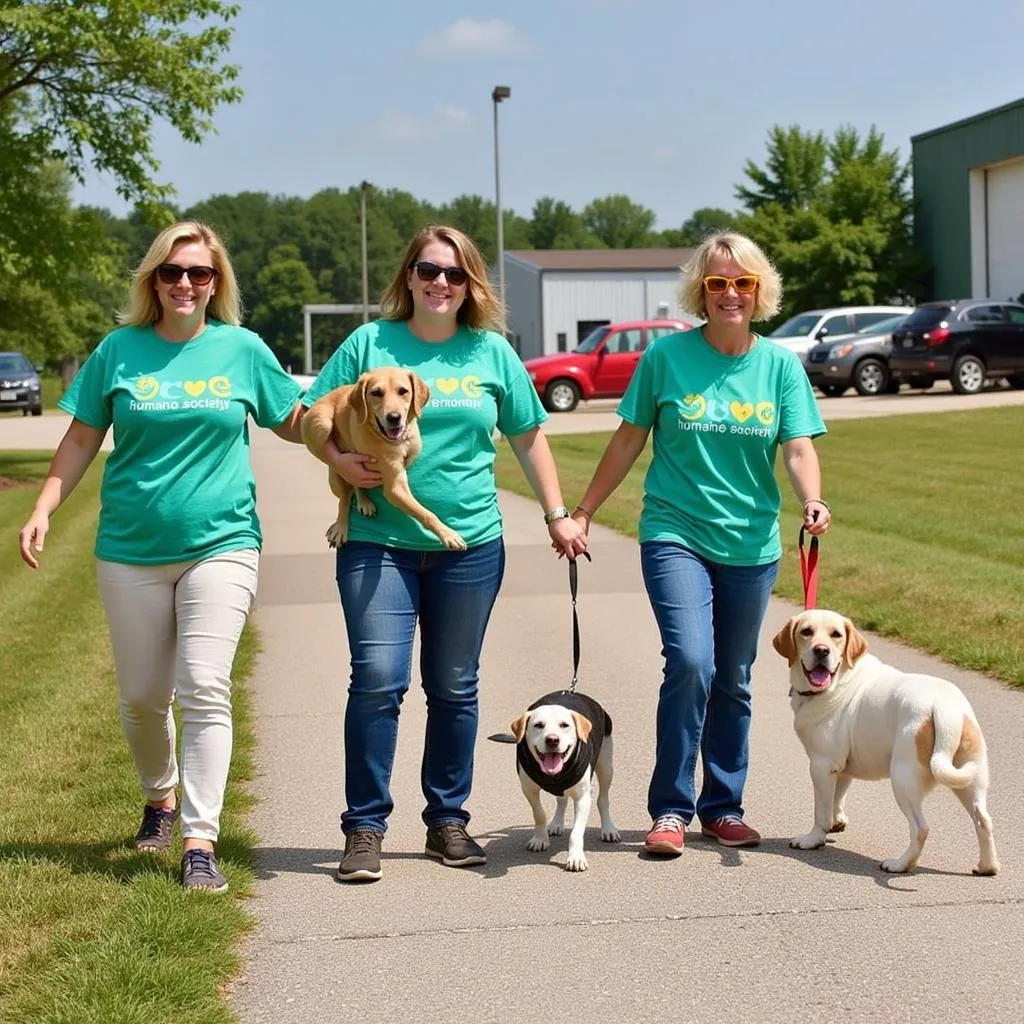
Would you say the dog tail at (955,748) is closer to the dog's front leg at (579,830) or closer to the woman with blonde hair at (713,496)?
the woman with blonde hair at (713,496)

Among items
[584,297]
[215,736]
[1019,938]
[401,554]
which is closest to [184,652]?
[215,736]

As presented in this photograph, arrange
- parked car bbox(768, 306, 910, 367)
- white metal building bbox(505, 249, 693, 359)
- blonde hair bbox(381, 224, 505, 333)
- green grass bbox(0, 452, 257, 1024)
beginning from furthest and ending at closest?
white metal building bbox(505, 249, 693, 359), parked car bbox(768, 306, 910, 367), blonde hair bbox(381, 224, 505, 333), green grass bbox(0, 452, 257, 1024)

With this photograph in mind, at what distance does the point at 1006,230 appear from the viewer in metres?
44.8

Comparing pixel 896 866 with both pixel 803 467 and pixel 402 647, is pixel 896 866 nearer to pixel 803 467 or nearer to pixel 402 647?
pixel 803 467

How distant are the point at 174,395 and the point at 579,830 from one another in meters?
1.97

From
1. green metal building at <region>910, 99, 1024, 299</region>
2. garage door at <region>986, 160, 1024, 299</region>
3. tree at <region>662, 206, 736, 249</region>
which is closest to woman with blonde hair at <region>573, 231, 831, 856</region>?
green metal building at <region>910, 99, 1024, 299</region>

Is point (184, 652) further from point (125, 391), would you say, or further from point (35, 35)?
point (35, 35)

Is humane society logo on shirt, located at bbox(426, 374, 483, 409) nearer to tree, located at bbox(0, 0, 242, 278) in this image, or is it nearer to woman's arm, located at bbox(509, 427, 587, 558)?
woman's arm, located at bbox(509, 427, 587, 558)

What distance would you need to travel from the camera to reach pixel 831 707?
18.0 ft

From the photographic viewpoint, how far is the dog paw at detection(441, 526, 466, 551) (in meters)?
5.27

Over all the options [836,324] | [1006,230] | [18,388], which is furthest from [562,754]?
[1006,230]

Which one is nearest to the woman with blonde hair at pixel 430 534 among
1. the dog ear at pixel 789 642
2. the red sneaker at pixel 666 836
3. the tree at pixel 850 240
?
the red sneaker at pixel 666 836

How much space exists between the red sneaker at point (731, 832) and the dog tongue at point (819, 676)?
600mm

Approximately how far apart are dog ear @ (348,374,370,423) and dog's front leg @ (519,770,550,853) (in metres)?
1.39
